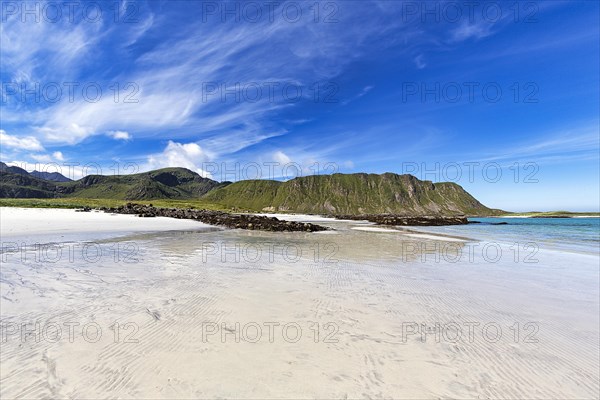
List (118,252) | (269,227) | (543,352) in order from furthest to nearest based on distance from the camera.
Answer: (269,227)
(118,252)
(543,352)

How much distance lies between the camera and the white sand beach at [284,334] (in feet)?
15.6

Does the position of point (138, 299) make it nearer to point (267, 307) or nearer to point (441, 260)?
point (267, 307)

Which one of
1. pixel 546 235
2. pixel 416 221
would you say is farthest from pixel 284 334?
pixel 416 221

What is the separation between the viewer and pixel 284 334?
671cm

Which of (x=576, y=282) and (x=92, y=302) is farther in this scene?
(x=576, y=282)

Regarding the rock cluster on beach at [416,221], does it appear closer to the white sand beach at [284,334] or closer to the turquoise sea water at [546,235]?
the turquoise sea water at [546,235]

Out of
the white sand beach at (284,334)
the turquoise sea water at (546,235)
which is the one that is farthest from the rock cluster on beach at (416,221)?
the white sand beach at (284,334)

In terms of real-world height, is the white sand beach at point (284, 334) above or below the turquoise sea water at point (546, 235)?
above

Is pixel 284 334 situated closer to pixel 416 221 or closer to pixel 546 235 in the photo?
pixel 546 235

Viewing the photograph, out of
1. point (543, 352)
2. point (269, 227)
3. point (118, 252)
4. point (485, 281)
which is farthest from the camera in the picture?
point (269, 227)

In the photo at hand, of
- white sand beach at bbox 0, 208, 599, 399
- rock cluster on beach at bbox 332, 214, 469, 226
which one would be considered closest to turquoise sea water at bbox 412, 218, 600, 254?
rock cluster on beach at bbox 332, 214, 469, 226

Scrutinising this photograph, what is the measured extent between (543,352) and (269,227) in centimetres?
3727

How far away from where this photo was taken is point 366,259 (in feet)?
57.9

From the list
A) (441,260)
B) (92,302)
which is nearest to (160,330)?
(92,302)
